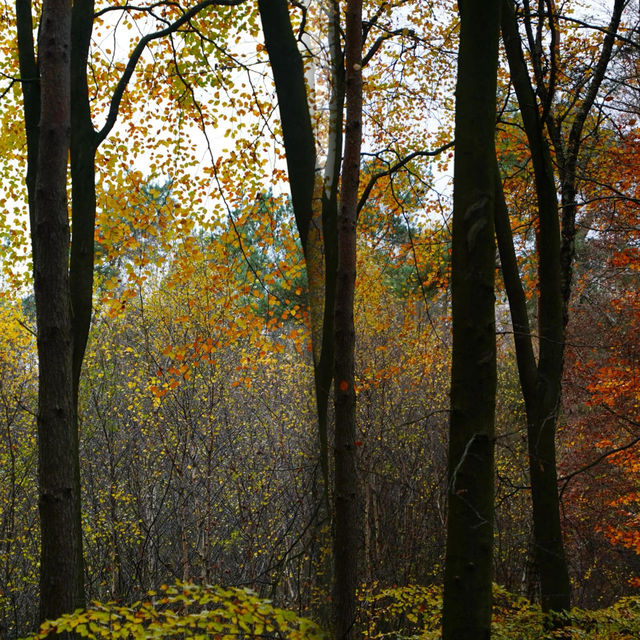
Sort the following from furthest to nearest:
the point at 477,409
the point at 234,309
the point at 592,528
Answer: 1. the point at 592,528
2. the point at 234,309
3. the point at 477,409

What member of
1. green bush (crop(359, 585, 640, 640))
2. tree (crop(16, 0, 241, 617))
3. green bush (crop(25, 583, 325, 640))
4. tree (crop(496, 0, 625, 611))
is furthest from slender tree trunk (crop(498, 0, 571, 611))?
tree (crop(16, 0, 241, 617))

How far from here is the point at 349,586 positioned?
3736 mm

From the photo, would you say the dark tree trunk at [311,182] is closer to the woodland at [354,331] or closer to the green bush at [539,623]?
the woodland at [354,331]

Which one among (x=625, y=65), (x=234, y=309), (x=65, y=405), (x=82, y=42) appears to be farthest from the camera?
(x=234, y=309)

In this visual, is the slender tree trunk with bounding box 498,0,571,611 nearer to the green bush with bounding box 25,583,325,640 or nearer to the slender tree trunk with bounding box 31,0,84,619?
the green bush with bounding box 25,583,325,640

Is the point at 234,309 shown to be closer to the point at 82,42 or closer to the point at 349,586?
the point at 82,42

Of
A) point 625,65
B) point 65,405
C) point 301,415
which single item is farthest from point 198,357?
point 625,65

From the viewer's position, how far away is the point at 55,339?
370 centimetres

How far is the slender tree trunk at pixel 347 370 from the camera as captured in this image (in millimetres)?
3730

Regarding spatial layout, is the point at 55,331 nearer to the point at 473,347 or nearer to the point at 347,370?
the point at 347,370

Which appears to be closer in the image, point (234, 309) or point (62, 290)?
point (62, 290)

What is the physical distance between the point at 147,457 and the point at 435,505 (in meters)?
5.73

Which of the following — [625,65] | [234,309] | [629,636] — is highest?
[625,65]

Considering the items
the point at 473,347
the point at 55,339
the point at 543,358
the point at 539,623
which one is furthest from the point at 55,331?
the point at 539,623
